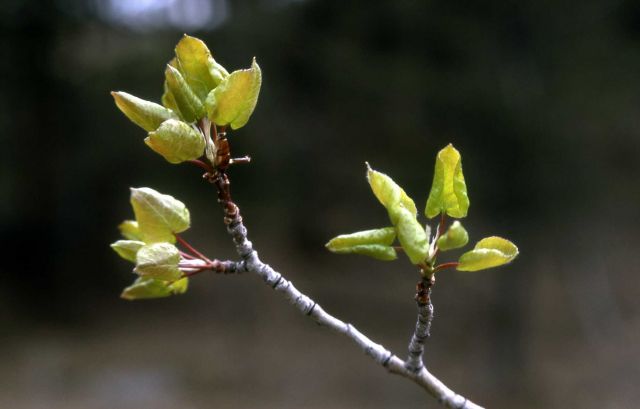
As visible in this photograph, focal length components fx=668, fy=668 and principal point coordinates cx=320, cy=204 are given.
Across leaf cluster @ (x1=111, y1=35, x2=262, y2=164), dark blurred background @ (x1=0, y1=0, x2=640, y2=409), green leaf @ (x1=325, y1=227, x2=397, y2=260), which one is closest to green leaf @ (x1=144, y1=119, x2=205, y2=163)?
leaf cluster @ (x1=111, y1=35, x2=262, y2=164)

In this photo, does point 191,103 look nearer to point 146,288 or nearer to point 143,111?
point 143,111

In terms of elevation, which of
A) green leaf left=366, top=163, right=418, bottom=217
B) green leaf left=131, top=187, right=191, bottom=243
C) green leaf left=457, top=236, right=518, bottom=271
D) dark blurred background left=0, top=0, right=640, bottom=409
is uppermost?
dark blurred background left=0, top=0, right=640, bottom=409

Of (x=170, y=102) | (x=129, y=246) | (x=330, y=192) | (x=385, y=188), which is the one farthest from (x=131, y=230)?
(x=330, y=192)

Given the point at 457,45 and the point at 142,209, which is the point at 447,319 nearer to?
the point at 457,45

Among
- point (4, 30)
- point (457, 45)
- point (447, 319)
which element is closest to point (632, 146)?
point (457, 45)

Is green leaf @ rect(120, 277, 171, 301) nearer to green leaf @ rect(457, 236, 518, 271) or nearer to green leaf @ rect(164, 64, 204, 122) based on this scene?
green leaf @ rect(164, 64, 204, 122)
